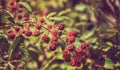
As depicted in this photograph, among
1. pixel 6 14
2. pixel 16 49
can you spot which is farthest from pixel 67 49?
pixel 6 14

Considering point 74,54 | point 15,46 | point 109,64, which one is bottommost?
point 109,64

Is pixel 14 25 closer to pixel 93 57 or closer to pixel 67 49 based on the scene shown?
pixel 67 49

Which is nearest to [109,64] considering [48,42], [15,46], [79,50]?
[79,50]

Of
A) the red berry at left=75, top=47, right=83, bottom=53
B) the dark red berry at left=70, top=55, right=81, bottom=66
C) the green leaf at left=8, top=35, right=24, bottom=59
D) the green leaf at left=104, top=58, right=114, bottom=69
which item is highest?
the green leaf at left=8, top=35, right=24, bottom=59

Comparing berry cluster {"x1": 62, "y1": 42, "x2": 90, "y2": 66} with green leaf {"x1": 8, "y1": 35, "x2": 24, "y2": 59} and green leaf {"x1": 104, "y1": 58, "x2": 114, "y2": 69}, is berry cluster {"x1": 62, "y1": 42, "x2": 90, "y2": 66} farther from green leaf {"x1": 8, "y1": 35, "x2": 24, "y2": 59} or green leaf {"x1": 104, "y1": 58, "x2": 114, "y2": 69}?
green leaf {"x1": 8, "y1": 35, "x2": 24, "y2": 59}

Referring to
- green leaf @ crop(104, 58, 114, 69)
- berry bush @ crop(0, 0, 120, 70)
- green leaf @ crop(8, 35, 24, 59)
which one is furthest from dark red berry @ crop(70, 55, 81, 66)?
green leaf @ crop(8, 35, 24, 59)

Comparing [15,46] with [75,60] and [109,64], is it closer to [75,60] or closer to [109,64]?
[75,60]

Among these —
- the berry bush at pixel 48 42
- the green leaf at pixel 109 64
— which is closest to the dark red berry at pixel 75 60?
the berry bush at pixel 48 42

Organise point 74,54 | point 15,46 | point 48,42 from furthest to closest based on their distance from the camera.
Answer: point 48,42 < point 74,54 < point 15,46

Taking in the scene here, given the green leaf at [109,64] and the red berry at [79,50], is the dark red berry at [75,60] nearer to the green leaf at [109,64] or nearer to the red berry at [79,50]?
the red berry at [79,50]

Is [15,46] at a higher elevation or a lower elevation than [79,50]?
higher

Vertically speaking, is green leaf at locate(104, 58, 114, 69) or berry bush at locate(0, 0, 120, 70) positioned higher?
berry bush at locate(0, 0, 120, 70)
